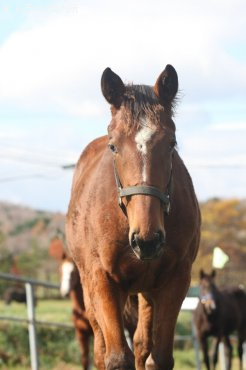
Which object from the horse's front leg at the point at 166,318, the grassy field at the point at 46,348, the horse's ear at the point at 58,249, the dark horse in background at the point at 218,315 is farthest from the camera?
the dark horse in background at the point at 218,315

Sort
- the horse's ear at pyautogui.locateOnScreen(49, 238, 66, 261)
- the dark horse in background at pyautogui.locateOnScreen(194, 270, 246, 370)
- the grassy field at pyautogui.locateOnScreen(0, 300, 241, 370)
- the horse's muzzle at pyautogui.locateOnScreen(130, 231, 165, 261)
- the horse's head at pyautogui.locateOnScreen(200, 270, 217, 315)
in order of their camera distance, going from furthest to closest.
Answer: the horse's head at pyautogui.locateOnScreen(200, 270, 217, 315), the dark horse in background at pyautogui.locateOnScreen(194, 270, 246, 370), the horse's ear at pyautogui.locateOnScreen(49, 238, 66, 261), the grassy field at pyautogui.locateOnScreen(0, 300, 241, 370), the horse's muzzle at pyautogui.locateOnScreen(130, 231, 165, 261)

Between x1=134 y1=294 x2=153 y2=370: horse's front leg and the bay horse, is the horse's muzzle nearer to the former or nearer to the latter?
the bay horse

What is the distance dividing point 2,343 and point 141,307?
1141 centimetres

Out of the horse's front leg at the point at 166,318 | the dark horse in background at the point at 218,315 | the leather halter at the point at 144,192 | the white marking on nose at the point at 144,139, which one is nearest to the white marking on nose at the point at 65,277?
the dark horse in background at the point at 218,315

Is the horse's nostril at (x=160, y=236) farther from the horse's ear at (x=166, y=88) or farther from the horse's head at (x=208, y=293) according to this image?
the horse's head at (x=208, y=293)

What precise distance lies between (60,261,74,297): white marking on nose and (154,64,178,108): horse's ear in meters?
10.6

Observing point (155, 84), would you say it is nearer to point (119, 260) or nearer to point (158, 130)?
point (158, 130)

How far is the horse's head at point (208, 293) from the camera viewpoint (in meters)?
23.0

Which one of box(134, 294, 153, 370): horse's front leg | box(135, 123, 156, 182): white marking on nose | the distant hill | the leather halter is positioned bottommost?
box(134, 294, 153, 370): horse's front leg

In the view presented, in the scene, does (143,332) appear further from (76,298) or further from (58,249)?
(58,249)

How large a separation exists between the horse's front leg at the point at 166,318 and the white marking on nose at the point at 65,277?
32.3 feet

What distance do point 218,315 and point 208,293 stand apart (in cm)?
61

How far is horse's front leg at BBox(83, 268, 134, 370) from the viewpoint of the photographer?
7.23 m

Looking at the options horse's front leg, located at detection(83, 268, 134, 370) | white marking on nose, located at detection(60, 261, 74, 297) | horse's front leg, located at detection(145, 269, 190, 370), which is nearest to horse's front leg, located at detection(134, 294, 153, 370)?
horse's front leg, located at detection(145, 269, 190, 370)
